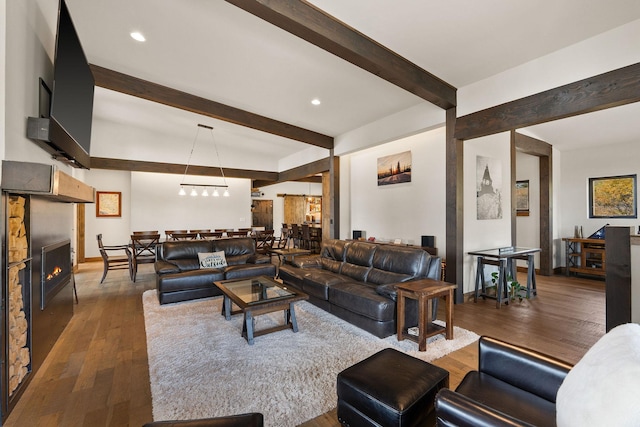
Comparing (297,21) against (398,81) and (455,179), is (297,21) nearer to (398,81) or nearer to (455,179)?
(398,81)

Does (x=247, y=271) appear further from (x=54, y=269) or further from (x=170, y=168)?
(x=170, y=168)

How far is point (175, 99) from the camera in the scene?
190 inches

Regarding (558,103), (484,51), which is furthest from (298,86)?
(558,103)

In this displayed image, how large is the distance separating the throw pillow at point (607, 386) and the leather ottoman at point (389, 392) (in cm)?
61

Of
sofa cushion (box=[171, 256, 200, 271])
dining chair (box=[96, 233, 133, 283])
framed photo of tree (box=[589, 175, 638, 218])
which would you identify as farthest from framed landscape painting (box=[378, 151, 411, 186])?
dining chair (box=[96, 233, 133, 283])

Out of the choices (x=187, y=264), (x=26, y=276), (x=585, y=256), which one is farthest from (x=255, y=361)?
(x=585, y=256)

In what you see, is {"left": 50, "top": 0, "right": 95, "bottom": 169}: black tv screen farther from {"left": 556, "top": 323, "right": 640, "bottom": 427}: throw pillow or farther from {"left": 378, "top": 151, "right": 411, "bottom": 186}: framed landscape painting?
{"left": 378, "top": 151, "right": 411, "bottom": 186}: framed landscape painting

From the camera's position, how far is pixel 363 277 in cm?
387

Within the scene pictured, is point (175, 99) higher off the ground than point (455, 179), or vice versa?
point (175, 99)

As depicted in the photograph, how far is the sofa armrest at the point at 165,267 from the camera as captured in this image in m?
4.28

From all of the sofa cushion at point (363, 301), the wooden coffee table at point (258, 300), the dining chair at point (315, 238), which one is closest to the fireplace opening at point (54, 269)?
the wooden coffee table at point (258, 300)

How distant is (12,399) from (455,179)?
4.97 metres

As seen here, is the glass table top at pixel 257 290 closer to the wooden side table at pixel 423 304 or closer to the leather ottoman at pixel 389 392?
the wooden side table at pixel 423 304

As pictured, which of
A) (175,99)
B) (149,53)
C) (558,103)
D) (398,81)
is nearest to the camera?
(558,103)
